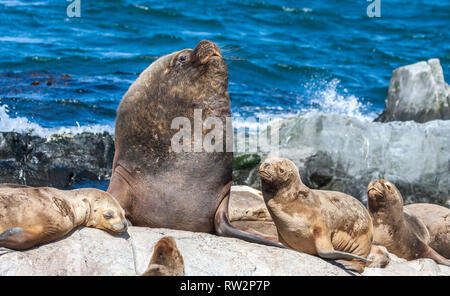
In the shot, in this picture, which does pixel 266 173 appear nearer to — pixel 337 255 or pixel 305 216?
pixel 305 216

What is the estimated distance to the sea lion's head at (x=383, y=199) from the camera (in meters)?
6.25

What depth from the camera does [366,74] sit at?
17.3m

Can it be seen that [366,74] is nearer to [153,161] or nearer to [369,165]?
[369,165]

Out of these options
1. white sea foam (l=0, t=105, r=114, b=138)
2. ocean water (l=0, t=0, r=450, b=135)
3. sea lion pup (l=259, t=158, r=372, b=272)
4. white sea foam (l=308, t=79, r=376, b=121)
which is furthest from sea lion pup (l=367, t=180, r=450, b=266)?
white sea foam (l=308, t=79, r=376, b=121)

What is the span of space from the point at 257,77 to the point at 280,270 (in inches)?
459

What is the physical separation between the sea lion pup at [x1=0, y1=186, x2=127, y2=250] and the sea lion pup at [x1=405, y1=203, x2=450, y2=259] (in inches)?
150

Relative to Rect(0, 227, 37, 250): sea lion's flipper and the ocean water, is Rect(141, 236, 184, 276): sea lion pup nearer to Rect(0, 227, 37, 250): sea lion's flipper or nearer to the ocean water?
Rect(0, 227, 37, 250): sea lion's flipper

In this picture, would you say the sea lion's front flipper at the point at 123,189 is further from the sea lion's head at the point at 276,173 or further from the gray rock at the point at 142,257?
the sea lion's head at the point at 276,173

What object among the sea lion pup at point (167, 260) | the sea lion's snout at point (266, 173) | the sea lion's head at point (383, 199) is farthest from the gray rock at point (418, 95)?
the sea lion pup at point (167, 260)

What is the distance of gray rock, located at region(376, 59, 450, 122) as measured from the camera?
488 inches

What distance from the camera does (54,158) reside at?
9.82m

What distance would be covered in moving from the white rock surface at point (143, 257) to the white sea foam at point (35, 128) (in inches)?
234

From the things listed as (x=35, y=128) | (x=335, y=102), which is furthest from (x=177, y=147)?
A: (x=335, y=102)
